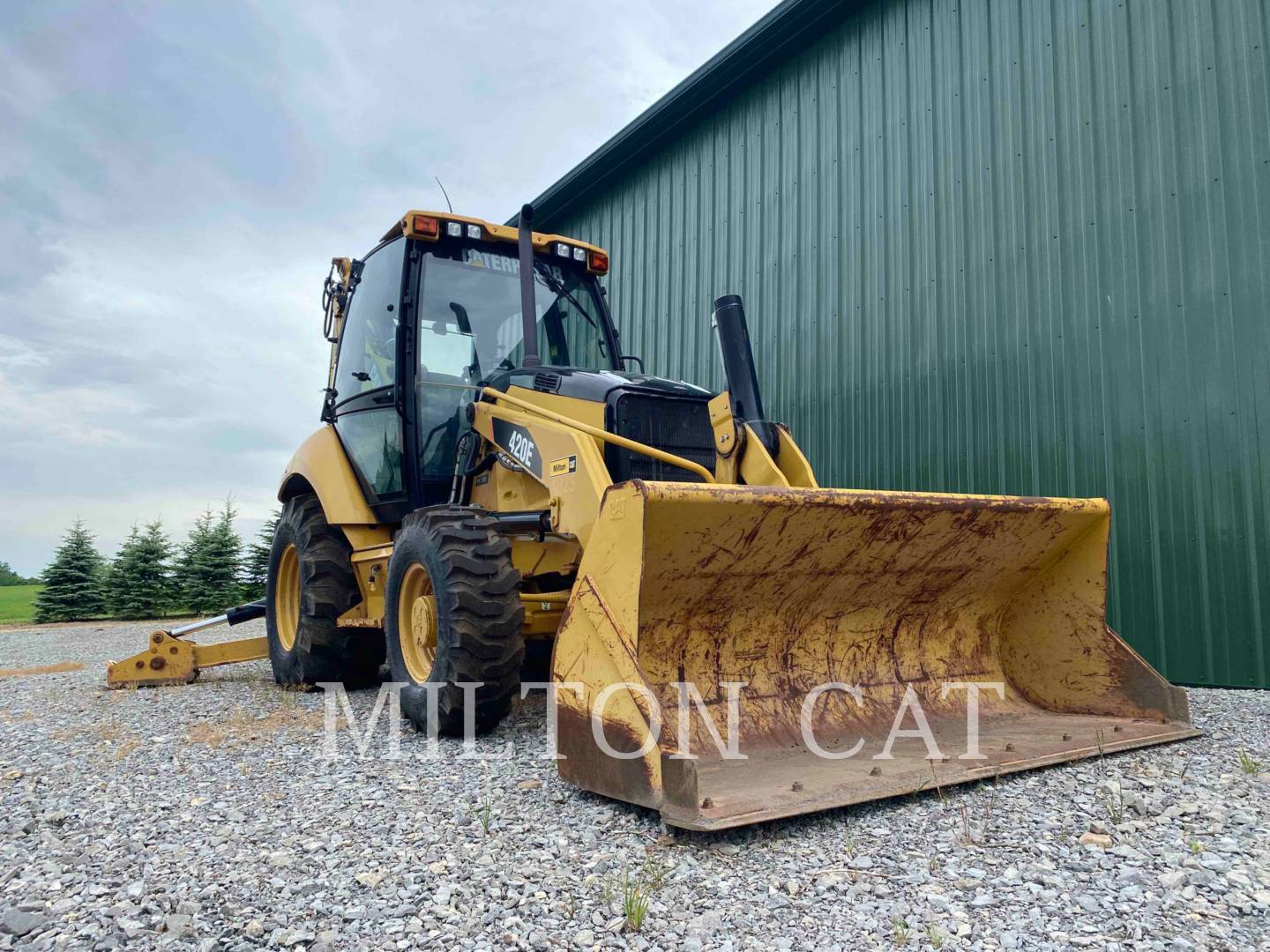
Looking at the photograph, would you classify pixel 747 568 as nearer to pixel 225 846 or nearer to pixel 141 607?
pixel 225 846

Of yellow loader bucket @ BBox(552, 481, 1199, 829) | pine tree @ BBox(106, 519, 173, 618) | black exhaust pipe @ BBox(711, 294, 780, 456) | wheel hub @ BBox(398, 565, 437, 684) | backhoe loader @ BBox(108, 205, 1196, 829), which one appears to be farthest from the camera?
pine tree @ BBox(106, 519, 173, 618)

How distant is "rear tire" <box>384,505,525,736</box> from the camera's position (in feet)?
12.6

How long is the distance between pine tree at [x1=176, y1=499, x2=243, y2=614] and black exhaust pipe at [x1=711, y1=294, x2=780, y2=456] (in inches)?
702

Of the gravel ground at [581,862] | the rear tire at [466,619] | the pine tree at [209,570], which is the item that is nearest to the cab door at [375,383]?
the rear tire at [466,619]

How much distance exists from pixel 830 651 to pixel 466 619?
1.57m

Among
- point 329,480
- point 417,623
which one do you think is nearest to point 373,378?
point 329,480

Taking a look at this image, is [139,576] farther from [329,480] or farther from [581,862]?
[581,862]

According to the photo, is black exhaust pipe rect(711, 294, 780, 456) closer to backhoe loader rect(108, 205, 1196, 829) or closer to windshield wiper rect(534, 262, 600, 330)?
backhoe loader rect(108, 205, 1196, 829)

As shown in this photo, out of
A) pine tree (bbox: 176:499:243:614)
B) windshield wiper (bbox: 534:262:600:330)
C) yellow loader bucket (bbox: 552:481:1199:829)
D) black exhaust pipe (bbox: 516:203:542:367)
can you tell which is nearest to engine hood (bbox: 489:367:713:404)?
black exhaust pipe (bbox: 516:203:542:367)

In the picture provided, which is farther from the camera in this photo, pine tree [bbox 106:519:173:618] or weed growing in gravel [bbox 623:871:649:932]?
pine tree [bbox 106:519:173:618]

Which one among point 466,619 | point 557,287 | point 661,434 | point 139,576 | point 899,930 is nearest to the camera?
point 899,930

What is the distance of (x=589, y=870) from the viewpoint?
253 centimetres

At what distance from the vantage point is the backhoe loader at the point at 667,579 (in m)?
3.14

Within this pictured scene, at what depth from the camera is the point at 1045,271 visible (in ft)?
21.7
